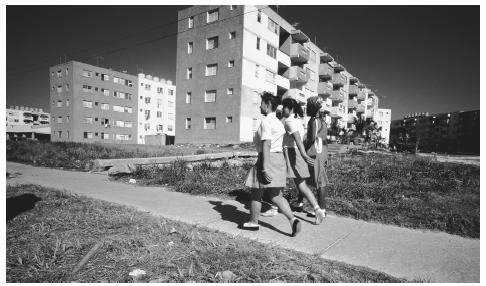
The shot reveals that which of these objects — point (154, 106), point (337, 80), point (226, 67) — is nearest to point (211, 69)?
point (226, 67)

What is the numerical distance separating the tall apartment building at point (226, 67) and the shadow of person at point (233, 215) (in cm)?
2182

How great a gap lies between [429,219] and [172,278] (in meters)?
3.33

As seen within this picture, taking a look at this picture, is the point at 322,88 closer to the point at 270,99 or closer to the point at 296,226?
the point at 270,99

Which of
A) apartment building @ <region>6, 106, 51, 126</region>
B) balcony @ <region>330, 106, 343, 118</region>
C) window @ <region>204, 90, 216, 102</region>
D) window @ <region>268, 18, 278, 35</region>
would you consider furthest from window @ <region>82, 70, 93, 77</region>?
apartment building @ <region>6, 106, 51, 126</region>

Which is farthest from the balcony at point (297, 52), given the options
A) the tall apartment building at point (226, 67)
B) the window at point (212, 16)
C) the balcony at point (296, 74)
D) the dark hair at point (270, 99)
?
the dark hair at point (270, 99)

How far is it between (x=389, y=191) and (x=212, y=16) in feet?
95.1

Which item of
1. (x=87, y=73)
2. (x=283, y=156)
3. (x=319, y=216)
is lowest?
(x=319, y=216)

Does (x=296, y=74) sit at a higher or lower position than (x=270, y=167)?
higher

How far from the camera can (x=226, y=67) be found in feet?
92.4

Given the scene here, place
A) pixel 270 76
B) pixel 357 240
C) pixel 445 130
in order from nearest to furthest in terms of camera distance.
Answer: pixel 357 240
pixel 270 76
pixel 445 130

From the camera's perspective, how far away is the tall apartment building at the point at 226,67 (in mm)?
27547

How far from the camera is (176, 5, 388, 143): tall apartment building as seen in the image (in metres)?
27.5

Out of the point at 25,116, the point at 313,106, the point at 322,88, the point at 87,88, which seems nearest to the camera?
the point at 313,106

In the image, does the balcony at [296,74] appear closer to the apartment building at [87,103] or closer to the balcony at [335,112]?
the balcony at [335,112]
